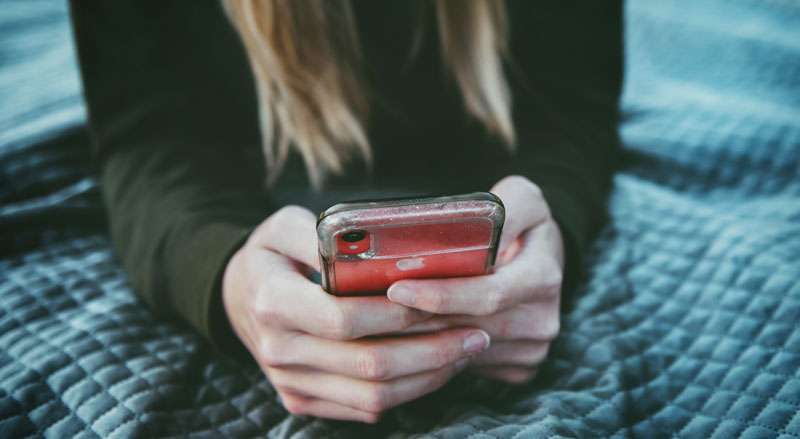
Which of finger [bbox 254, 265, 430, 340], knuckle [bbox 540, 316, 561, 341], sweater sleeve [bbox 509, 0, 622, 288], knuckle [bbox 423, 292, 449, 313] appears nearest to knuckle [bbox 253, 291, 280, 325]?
finger [bbox 254, 265, 430, 340]

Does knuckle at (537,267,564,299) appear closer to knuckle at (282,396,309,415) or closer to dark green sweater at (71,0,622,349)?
dark green sweater at (71,0,622,349)

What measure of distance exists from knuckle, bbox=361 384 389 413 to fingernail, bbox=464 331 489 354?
69 millimetres

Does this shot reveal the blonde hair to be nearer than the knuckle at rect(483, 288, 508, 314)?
No

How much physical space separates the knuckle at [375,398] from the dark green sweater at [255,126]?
164 millimetres

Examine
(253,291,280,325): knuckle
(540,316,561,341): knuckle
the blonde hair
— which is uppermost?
the blonde hair

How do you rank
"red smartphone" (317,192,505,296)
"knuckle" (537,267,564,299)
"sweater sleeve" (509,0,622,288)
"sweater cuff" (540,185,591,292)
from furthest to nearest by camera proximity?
"sweater sleeve" (509,0,622,288), "sweater cuff" (540,185,591,292), "knuckle" (537,267,564,299), "red smartphone" (317,192,505,296)

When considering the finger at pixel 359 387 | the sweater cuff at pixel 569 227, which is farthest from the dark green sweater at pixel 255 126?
the finger at pixel 359 387

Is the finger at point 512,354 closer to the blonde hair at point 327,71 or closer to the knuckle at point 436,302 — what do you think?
the knuckle at point 436,302

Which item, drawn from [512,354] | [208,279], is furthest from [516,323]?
[208,279]

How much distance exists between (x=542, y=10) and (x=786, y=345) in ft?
1.65

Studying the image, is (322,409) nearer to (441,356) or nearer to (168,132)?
(441,356)

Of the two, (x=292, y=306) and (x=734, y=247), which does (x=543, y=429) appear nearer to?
(x=292, y=306)

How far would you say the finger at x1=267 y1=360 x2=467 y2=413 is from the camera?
0.39m

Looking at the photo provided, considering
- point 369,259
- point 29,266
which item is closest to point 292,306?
point 369,259
